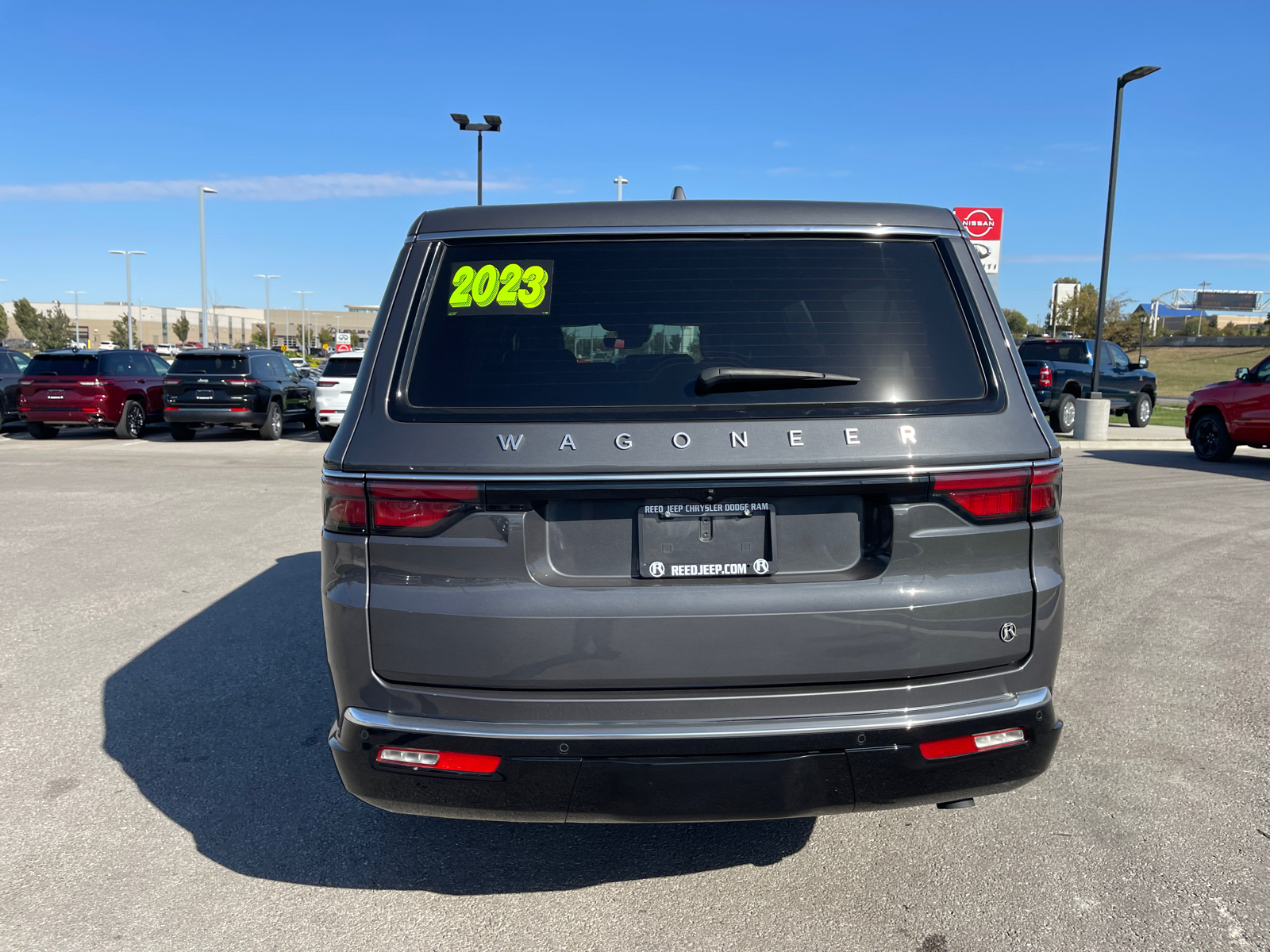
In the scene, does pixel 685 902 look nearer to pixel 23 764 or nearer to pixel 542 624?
pixel 542 624

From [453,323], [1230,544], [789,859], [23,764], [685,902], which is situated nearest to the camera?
[453,323]

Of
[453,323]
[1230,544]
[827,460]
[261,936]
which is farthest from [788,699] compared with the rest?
[1230,544]

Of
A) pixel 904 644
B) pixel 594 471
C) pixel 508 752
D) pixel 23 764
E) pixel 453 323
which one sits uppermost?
pixel 453 323

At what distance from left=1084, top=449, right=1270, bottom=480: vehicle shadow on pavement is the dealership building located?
12806 centimetres

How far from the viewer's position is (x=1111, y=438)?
19.5m

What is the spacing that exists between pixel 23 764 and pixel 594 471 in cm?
302

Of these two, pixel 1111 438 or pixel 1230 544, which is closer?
pixel 1230 544

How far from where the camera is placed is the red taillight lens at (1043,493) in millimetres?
2658

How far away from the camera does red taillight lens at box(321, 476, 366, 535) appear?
8.47ft

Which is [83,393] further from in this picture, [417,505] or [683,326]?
[683,326]

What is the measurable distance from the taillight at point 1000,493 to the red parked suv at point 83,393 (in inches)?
761

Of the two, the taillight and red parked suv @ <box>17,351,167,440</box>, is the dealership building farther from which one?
the taillight

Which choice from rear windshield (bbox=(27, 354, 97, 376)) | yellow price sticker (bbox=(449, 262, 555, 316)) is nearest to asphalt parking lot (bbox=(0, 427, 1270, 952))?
yellow price sticker (bbox=(449, 262, 555, 316))

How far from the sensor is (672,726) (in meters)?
2.51
